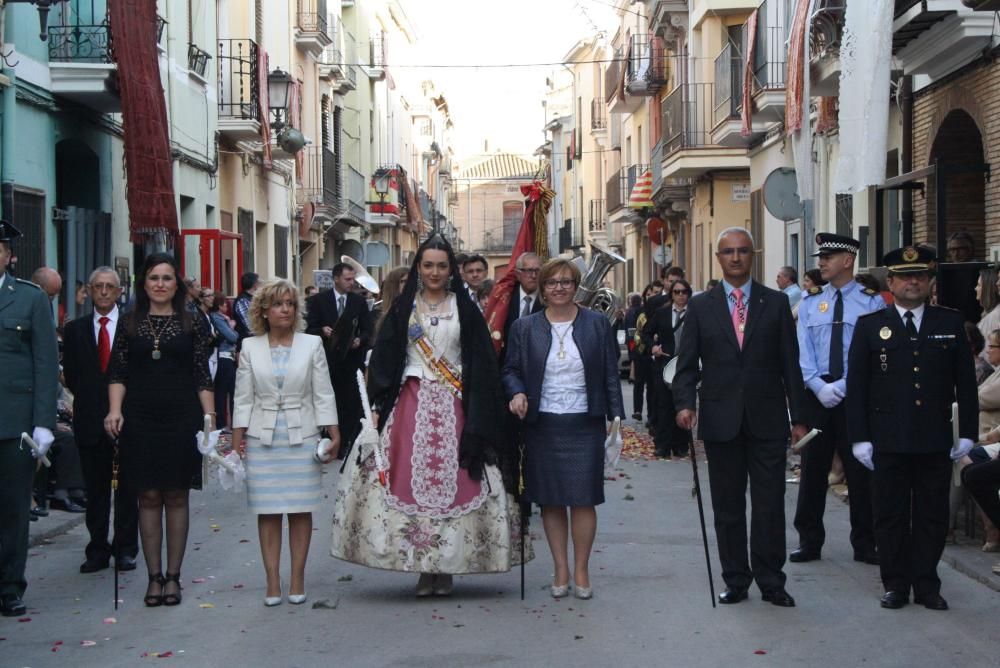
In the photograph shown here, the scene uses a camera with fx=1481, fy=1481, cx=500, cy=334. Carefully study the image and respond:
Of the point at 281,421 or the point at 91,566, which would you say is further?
the point at 91,566

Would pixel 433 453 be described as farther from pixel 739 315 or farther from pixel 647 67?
pixel 647 67

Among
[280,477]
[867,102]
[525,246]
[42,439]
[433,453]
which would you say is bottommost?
[280,477]

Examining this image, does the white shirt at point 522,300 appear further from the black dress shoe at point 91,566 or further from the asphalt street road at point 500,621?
the black dress shoe at point 91,566

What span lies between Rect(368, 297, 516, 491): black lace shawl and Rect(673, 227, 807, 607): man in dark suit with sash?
0.98 m

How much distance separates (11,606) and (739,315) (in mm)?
→ 4167

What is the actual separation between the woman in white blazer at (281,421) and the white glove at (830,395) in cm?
302

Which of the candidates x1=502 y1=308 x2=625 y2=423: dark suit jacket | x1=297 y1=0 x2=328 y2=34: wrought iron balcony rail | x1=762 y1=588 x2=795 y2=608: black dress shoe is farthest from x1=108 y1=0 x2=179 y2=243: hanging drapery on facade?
x1=297 y1=0 x2=328 y2=34: wrought iron balcony rail

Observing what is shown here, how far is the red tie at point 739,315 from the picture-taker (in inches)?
312

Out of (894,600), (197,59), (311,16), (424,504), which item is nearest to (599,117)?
(311,16)

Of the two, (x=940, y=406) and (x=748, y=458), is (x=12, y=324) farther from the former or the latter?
(x=940, y=406)

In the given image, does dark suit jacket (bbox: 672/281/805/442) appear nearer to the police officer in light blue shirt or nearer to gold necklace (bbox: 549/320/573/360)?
gold necklace (bbox: 549/320/573/360)

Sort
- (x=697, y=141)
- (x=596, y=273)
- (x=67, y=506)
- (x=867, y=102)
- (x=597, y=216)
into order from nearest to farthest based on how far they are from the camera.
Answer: (x=67, y=506) → (x=867, y=102) → (x=596, y=273) → (x=697, y=141) → (x=597, y=216)

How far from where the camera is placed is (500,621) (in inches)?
294

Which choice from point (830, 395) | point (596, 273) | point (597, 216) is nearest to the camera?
point (830, 395)
